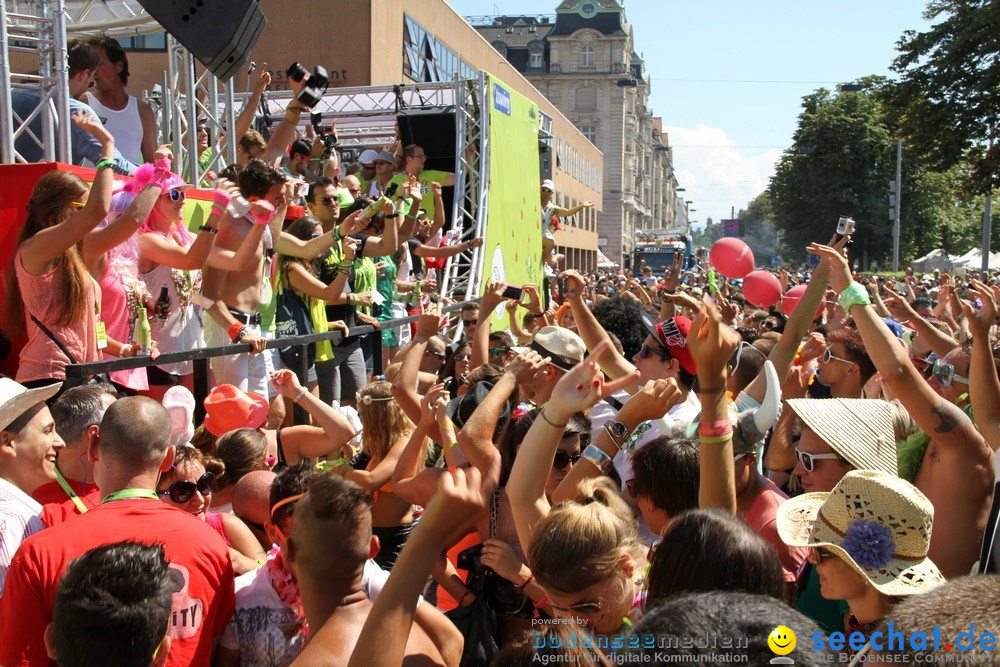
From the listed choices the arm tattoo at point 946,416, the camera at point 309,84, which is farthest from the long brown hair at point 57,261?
the camera at point 309,84

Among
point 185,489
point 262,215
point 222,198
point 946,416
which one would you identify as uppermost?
point 222,198

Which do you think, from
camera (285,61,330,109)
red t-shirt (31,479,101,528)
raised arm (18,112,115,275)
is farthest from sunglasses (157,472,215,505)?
camera (285,61,330,109)

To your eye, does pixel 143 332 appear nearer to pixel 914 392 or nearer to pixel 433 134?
pixel 914 392

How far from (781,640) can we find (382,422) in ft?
8.60

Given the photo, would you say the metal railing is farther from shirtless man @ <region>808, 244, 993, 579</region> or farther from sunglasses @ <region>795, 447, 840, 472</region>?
shirtless man @ <region>808, 244, 993, 579</region>

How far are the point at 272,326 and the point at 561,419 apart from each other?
3.59 metres

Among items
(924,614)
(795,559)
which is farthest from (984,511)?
(924,614)

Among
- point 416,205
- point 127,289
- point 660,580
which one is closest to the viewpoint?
point 660,580

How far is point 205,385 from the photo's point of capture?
5.01 m

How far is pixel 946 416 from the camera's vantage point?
9.87 feet

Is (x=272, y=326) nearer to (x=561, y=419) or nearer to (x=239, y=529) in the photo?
(x=239, y=529)

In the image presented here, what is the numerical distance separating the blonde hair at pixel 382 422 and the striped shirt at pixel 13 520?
4.74 feet

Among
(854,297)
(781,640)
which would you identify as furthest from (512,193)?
(781,640)

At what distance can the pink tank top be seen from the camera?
3.84 meters
